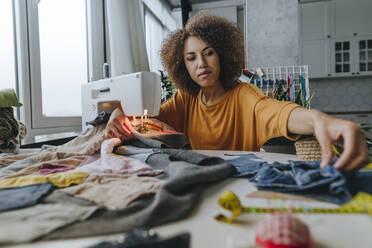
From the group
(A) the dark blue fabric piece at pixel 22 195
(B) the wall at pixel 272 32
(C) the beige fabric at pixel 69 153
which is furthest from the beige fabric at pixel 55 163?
(B) the wall at pixel 272 32

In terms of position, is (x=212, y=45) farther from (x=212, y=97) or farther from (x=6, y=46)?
(x=6, y=46)

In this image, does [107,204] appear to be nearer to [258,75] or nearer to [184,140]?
[184,140]

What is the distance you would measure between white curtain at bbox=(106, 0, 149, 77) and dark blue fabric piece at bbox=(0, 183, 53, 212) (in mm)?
1664

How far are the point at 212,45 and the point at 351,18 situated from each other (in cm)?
405

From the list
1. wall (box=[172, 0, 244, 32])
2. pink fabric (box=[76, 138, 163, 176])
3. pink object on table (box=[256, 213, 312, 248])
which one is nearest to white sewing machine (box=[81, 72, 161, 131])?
pink fabric (box=[76, 138, 163, 176])

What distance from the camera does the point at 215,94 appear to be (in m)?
1.46

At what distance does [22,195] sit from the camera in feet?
1.47

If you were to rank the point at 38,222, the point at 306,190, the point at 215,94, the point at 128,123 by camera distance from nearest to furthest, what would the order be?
the point at 38,222
the point at 306,190
the point at 128,123
the point at 215,94

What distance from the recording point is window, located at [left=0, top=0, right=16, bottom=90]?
1.29 meters

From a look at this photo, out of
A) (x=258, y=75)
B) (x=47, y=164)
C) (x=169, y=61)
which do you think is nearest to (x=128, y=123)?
(x=47, y=164)

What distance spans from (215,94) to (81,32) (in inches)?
52.2

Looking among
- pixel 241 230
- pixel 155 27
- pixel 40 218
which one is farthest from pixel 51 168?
pixel 155 27

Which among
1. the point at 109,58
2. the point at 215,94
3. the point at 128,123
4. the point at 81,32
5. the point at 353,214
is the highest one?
the point at 81,32

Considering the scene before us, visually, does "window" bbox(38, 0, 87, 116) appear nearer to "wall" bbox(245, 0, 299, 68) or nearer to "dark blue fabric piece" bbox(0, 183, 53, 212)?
"dark blue fabric piece" bbox(0, 183, 53, 212)
